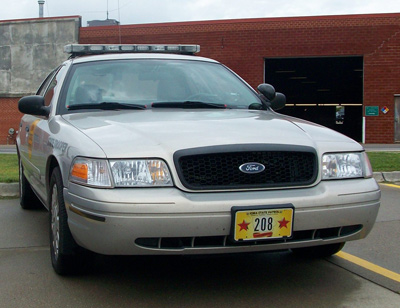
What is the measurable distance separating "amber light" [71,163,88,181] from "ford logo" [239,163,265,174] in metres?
0.91

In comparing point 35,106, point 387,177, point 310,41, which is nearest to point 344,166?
point 35,106

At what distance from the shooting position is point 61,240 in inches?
146

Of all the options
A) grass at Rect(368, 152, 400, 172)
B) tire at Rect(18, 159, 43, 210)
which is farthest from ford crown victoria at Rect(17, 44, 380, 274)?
grass at Rect(368, 152, 400, 172)

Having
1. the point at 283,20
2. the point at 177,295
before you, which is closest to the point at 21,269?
the point at 177,295

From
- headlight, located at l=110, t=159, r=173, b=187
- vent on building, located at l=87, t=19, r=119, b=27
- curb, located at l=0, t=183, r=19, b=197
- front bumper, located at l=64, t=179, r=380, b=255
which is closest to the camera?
front bumper, located at l=64, t=179, r=380, b=255

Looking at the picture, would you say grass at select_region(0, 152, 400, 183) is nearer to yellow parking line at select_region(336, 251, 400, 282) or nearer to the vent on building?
yellow parking line at select_region(336, 251, 400, 282)

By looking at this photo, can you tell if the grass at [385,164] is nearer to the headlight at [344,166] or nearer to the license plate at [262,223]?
the headlight at [344,166]

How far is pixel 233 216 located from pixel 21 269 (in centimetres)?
194

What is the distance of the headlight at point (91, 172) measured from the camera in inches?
129

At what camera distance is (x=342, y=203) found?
3.44 metres

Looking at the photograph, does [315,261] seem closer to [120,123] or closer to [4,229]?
[120,123]

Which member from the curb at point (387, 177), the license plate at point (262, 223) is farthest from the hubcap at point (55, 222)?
the curb at point (387, 177)

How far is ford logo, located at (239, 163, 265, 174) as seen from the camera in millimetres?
3363

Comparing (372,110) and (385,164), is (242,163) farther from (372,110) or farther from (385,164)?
(372,110)
